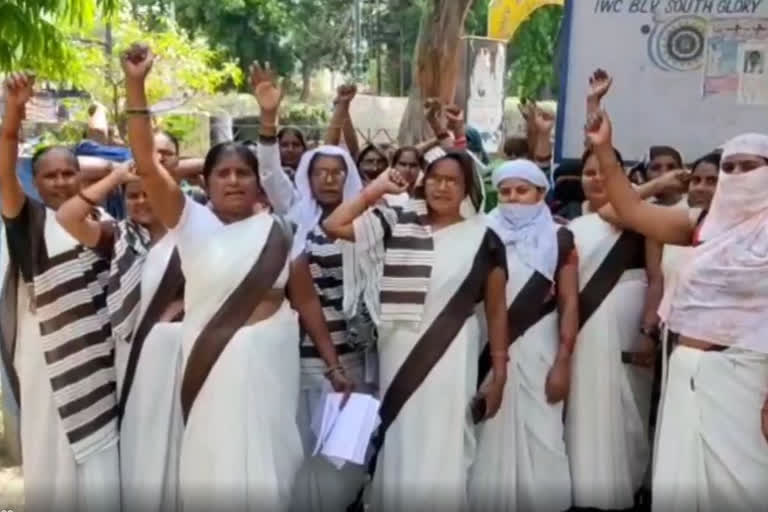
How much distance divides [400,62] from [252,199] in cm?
3208

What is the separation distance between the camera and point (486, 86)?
14.2 m

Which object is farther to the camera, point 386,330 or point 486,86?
point 486,86

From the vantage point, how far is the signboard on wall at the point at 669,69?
609 centimetres

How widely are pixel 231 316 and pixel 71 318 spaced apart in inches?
22.4

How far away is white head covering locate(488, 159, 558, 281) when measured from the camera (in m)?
4.32

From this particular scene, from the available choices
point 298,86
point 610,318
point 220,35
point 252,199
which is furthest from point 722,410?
point 298,86

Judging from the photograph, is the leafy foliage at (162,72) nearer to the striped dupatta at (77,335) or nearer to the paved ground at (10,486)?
the paved ground at (10,486)

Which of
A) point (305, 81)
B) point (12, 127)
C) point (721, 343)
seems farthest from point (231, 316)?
point (305, 81)

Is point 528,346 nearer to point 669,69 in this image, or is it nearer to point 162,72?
point 669,69

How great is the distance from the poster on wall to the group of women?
9.18m

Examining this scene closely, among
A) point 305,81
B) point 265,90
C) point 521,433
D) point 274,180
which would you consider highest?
point 265,90

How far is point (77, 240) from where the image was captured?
400 centimetres

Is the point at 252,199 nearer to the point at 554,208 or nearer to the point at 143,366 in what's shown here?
the point at 143,366

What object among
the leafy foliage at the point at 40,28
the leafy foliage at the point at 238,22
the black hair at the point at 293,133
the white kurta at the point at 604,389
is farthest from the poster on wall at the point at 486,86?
the leafy foliage at the point at 238,22
